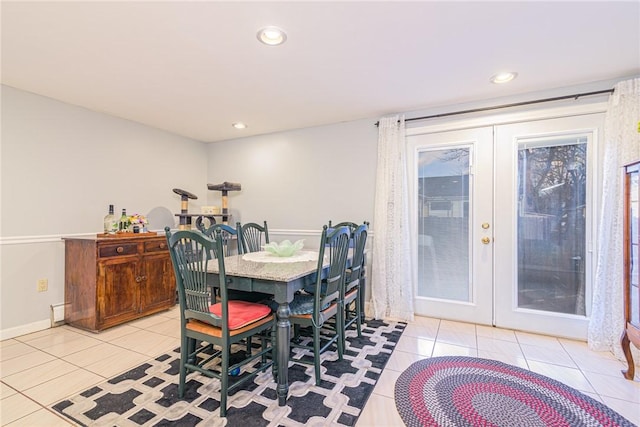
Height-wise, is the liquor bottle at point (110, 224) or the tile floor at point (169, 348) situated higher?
the liquor bottle at point (110, 224)

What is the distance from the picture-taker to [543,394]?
1864mm

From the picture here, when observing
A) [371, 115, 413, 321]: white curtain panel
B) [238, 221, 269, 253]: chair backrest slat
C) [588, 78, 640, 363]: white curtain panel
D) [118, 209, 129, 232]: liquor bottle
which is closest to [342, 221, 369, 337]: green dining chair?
[371, 115, 413, 321]: white curtain panel

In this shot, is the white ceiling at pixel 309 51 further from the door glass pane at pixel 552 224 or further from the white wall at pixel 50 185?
the door glass pane at pixel 552 224

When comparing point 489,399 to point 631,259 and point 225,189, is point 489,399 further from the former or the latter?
point 225,189

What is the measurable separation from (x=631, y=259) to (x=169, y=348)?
3649 millimetres

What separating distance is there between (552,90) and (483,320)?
234 centimetres

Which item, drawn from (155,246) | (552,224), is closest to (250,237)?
(155,246)

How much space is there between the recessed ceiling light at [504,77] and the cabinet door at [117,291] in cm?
396

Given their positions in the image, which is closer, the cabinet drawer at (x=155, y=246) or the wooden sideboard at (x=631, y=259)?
the wooden sideboard at (x=631, y=259)

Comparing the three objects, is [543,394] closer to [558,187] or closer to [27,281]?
[558,187]

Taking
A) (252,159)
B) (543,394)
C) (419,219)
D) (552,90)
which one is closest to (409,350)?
(543,394)

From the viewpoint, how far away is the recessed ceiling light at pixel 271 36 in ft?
6.14

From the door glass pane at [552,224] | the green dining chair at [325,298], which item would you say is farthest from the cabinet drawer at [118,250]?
the door glass pane at [552,224]

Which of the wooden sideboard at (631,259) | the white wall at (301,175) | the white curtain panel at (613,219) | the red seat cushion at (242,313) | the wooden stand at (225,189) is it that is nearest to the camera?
the red seat cushion at (242,313)
